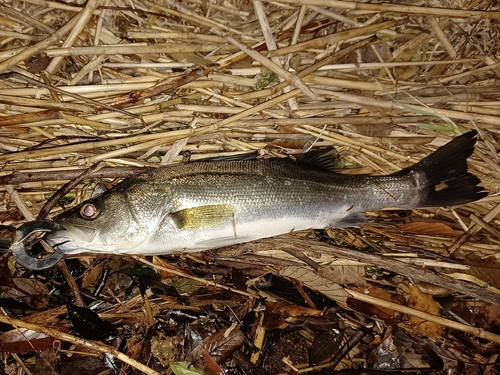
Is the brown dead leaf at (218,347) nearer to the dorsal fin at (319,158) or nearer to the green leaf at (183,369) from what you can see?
the green leaf at (183,369)

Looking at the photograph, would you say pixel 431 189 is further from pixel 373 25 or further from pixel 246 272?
pixel 246 272

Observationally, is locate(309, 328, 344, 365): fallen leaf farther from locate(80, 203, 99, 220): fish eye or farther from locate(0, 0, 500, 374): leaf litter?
locate(80, 203, 99, 220): fish eye

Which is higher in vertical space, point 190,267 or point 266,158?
point 266,158

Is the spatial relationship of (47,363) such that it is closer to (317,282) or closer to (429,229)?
(317,282)

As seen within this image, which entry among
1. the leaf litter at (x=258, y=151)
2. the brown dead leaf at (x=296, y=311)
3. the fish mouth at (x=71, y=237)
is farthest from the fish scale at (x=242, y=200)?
the brown dead leaf at (x=296, y=311)

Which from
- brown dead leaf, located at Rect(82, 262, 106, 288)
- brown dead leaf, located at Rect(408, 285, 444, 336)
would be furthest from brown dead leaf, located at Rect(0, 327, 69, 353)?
brown dead leaf, located at Rect(408, 285, 444, 336)

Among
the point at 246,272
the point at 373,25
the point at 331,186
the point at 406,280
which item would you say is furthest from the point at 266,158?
the point at 406,280
